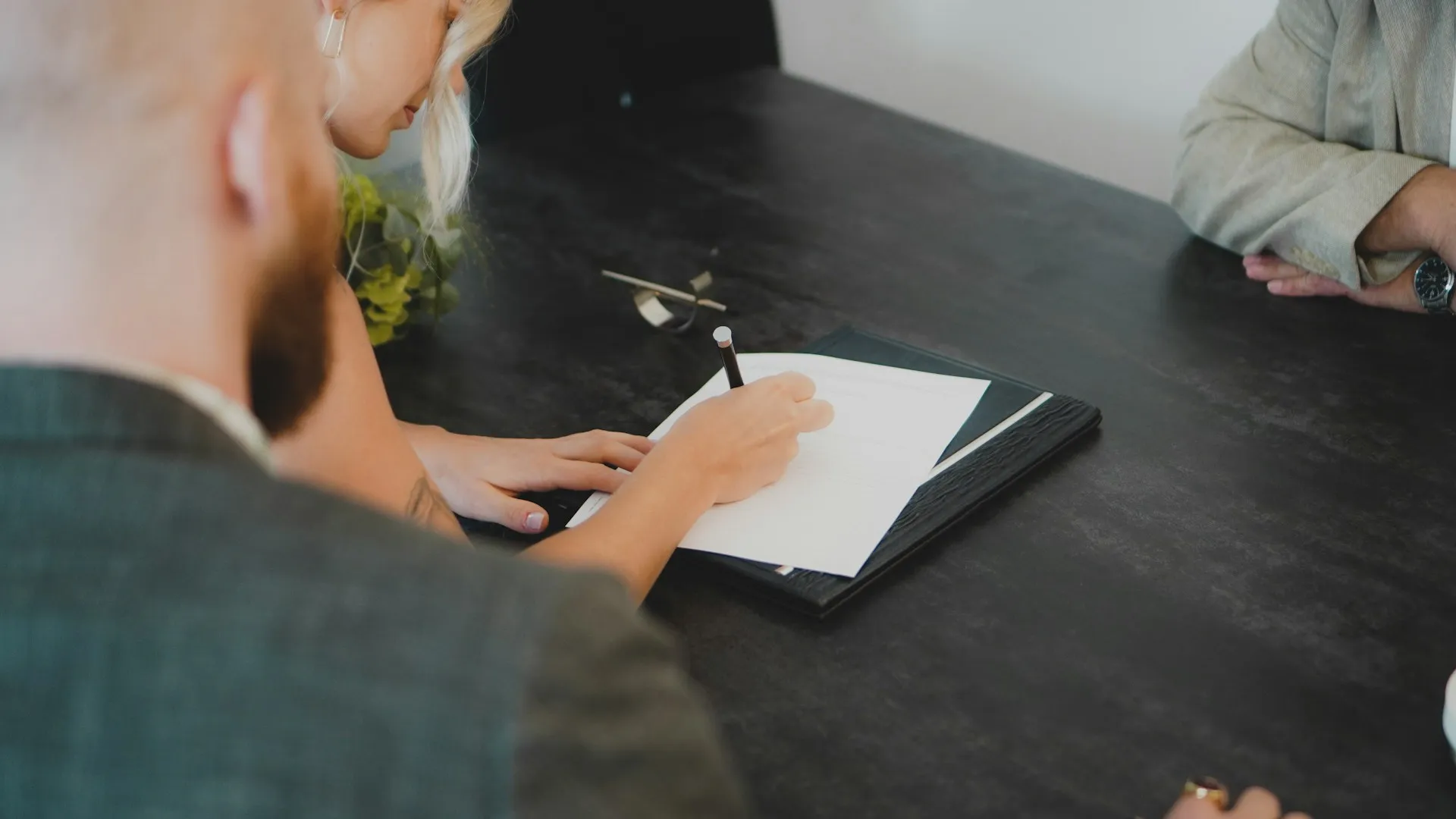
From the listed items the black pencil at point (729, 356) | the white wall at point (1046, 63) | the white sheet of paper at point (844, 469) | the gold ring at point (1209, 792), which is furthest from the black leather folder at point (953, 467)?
the white wall at point (1046, 63)

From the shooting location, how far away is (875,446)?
121 centimetres

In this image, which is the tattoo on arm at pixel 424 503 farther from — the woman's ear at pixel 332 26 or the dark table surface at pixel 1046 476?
the woman's ear at pixel 332 26

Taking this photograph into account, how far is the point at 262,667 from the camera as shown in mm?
546

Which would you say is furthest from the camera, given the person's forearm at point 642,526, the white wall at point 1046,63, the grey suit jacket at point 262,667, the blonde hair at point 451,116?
the white wall at point 1046,63

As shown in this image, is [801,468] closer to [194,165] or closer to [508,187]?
[194,165]

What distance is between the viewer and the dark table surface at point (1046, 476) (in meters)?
0.91

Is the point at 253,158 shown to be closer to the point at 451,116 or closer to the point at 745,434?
the point at 745,434

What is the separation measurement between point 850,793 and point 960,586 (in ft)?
0.76

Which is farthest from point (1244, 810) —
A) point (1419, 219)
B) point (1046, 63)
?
point (1046, 63)

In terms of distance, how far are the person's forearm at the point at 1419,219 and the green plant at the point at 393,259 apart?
0.98 m

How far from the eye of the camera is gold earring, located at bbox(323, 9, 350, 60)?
3.99 feet

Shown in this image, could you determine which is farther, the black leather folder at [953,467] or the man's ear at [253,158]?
the black leather folder at [953,467]

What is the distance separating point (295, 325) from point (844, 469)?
56cm

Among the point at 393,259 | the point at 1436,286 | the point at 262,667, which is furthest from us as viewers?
the point at 393,259
